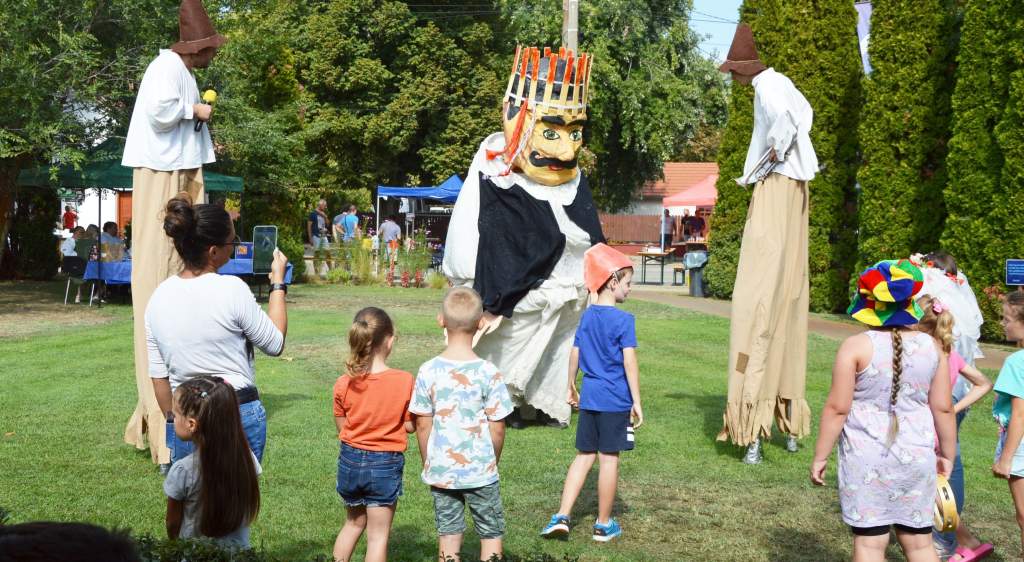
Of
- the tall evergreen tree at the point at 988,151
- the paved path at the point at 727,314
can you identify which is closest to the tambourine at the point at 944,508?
the paved path at the point at 727,314

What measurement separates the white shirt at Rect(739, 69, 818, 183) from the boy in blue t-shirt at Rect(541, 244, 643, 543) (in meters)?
2.04

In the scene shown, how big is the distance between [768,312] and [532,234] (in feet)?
6.82

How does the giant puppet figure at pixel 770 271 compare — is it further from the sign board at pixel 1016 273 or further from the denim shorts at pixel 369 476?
the denim shorts at pixel 369 476

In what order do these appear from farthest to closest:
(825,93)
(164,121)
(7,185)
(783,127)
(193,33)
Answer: (7,185)
(825,93)
(783,127)
(193,33)
(164,121)

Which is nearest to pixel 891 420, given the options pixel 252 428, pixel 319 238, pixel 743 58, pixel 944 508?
pixel 944 508

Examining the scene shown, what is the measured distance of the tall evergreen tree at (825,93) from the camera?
17.8 m

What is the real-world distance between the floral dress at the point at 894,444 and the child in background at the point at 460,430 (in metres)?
1.50

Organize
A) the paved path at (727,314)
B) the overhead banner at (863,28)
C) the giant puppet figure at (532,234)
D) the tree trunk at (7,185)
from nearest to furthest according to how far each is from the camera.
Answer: the giant puppet figure at (532,234) < the paved path at (727,314) < the overhead banner at (863,28) < the tree trunk at (7,185)

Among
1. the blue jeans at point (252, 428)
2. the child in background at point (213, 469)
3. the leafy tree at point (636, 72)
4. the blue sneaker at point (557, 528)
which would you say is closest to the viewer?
the child in background at point (213, 469)

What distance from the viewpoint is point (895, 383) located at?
13.9 feet

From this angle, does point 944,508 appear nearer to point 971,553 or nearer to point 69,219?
point 971,553

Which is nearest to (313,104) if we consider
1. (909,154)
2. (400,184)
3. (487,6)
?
(400,184)

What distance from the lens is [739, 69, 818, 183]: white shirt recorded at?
7367mm

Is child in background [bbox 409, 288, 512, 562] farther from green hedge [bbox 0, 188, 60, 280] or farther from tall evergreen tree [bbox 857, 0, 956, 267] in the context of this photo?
green hedge [bbox 0, 188, 60, 280]
